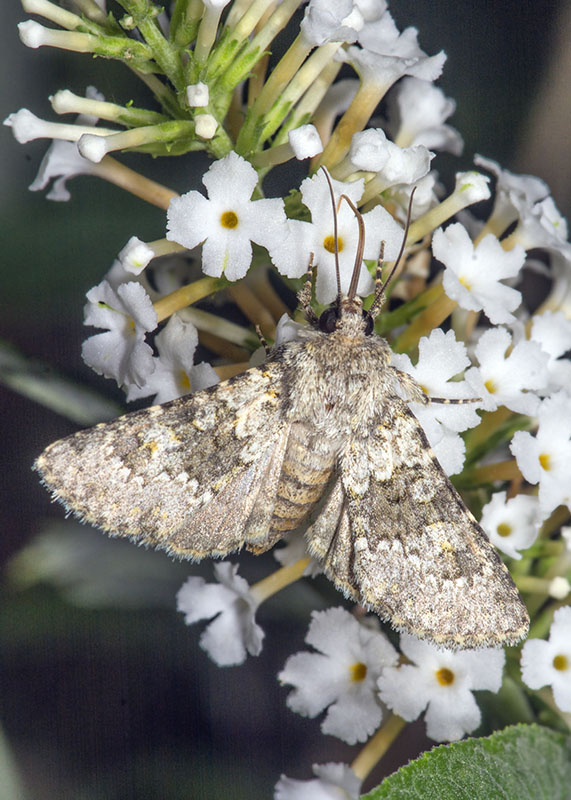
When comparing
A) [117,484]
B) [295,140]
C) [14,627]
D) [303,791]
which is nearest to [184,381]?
[117,484]

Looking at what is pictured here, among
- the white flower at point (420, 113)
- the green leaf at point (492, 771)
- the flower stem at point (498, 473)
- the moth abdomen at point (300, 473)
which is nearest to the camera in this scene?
the green leaf at point (492, 771)

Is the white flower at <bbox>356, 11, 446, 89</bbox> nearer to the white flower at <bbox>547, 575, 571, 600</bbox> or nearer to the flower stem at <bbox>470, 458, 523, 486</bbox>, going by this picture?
the flower stem at <bbox>470, 458, 523, 486</bbox>

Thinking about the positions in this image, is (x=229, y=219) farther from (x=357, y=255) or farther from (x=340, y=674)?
(x=340, y=674)

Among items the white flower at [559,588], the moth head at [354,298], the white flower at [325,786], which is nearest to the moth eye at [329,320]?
the moth head at [354,298]

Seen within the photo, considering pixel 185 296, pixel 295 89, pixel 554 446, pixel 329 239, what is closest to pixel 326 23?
pixel 295 89

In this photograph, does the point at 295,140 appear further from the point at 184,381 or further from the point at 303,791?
the point at 303,791

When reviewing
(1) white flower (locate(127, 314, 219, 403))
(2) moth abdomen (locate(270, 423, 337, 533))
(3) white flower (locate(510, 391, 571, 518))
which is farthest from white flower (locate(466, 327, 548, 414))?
(1) white flower (locate(127, 314, 219, 403))

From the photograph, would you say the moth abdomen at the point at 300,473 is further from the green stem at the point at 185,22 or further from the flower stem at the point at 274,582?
the green stem at the point at 185,22
